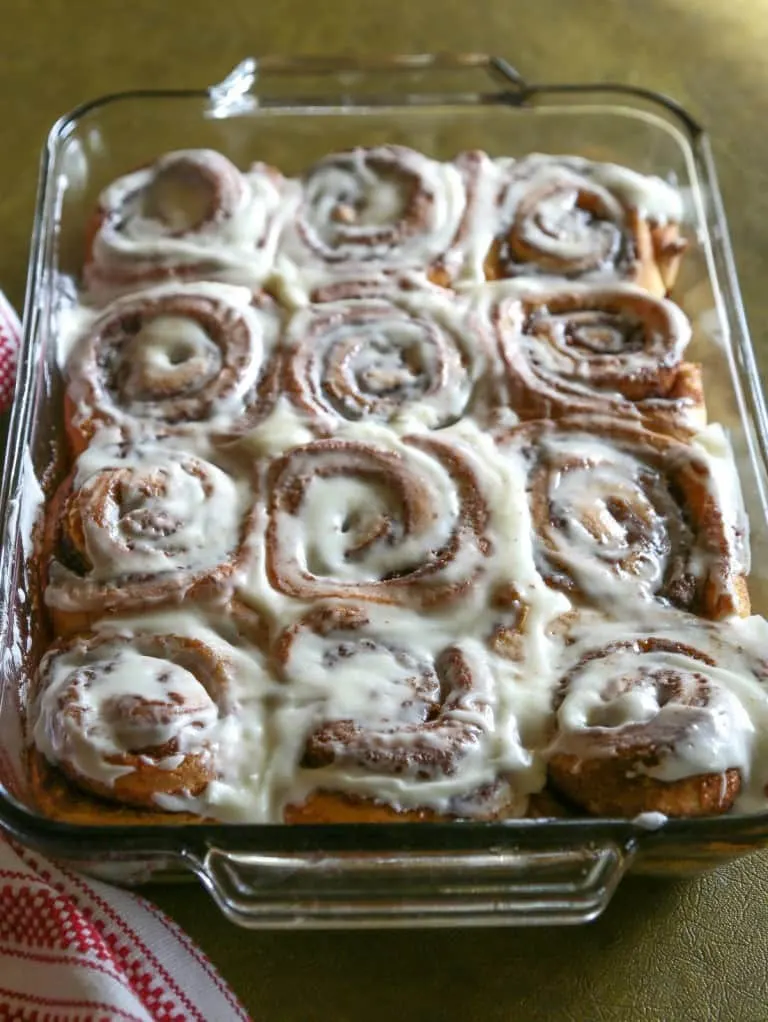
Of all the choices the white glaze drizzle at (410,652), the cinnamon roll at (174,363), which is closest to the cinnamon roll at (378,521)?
the white glaze drizzle at (410,652)

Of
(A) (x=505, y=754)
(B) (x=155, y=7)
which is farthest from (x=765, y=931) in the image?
(B) (x=155, y=7)

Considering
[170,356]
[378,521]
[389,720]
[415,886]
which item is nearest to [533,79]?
[170,356]

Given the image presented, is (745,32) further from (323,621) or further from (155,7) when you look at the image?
(323,621)

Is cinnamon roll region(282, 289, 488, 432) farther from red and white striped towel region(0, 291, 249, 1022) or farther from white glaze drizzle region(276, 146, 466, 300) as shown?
red and white striped towel region(0, 291, 249, 1022)

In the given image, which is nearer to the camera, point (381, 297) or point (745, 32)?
point (381, 297)

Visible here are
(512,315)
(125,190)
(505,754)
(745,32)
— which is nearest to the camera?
(505,754)

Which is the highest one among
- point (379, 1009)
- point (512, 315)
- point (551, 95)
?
point (551, 95)

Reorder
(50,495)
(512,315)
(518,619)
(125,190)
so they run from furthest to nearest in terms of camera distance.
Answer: (125,190) → (512,315) → (50,495) → (518,619)
